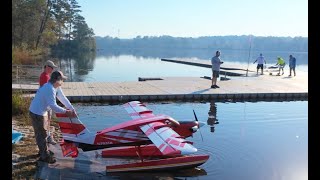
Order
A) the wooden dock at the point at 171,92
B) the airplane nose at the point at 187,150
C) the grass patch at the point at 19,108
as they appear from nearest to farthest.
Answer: the airplane nose at the point at 187,150, the grass patch at the point at 19,108, the wooden dock at the point at 171,92

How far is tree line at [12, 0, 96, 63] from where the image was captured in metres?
44.4

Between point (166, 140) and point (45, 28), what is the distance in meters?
56.2

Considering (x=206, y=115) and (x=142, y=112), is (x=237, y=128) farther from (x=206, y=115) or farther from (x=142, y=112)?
(x=142, y=112)

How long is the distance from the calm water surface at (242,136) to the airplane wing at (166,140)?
0.92 meters

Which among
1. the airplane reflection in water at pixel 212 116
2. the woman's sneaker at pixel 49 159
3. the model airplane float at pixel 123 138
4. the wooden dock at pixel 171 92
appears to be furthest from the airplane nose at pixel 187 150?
the wooden dock at pixel 171 92

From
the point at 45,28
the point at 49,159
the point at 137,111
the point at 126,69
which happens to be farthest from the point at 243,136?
the point at 45,28

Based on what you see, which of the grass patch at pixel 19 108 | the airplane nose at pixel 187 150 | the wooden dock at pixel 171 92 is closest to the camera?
the airplane nose at pixel 187 150

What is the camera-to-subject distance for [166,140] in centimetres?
643

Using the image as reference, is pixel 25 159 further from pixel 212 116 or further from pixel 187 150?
pixel 212 116

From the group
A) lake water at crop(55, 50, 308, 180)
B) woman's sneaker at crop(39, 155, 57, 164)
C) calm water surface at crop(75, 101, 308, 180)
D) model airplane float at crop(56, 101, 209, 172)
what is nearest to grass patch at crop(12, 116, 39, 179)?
woman's sneaker at crop(39, 155, 57, 164)

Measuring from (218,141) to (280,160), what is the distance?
1770 mm

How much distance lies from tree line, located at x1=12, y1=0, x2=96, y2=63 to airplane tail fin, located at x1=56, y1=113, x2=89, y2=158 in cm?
3006

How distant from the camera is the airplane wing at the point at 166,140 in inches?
234

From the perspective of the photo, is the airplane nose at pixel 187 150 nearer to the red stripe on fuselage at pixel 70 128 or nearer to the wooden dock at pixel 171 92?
the red stripe on fuselage at pixel 70 128
